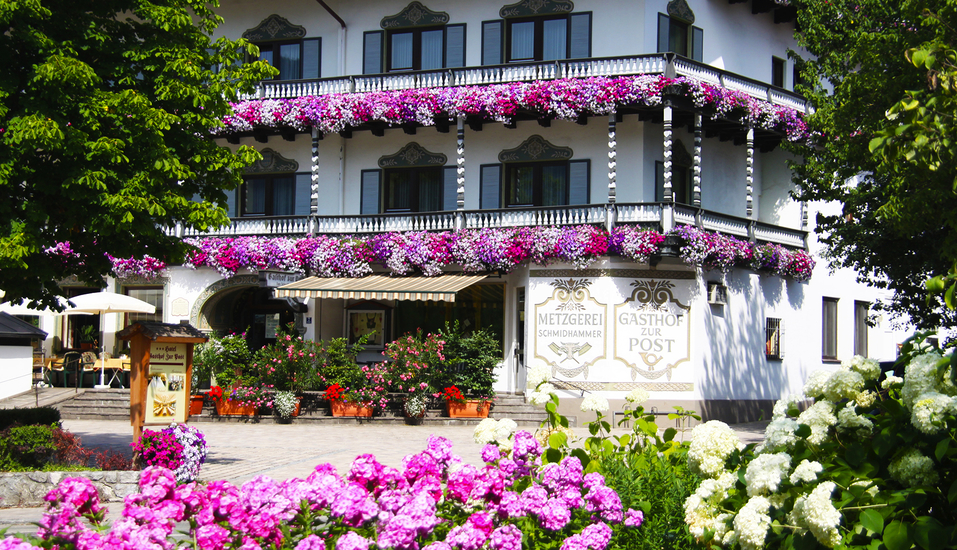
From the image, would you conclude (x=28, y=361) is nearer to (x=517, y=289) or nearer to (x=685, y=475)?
(x=517, y=289)

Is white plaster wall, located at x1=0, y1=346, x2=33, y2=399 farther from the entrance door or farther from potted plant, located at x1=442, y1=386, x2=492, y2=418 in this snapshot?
the entrance door

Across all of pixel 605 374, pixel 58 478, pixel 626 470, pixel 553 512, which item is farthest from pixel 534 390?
pixel 605 374

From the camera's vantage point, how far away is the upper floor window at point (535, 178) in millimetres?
22094

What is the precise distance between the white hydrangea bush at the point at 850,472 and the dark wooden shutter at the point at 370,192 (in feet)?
66.2

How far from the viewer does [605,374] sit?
20312 millimetres

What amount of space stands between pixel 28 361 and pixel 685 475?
19712mm

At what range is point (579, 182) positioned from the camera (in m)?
22.0

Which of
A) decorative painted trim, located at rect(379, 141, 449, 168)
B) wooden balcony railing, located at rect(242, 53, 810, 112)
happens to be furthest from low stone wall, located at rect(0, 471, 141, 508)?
decorative painted trim, located at rect(379, 141, 449, 168)

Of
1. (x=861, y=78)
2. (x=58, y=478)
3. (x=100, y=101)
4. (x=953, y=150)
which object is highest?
(x=861, y=78)

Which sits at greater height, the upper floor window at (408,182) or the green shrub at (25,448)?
the upper floor window at (408,182)

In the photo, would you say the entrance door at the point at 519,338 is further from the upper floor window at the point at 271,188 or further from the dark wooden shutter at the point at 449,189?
the upper floor window at the point at 271,188

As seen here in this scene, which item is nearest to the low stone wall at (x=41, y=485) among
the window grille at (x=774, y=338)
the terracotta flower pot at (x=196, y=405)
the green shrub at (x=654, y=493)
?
the green shrub at (x=654, y=493)

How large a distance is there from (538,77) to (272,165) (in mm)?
8289

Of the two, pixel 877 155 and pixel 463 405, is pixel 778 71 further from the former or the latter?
pixel 877 155
